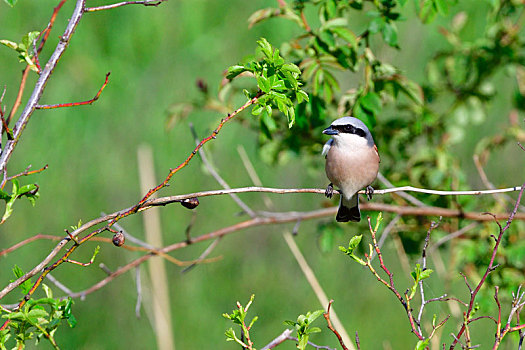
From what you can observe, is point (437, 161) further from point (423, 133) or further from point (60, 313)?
point (60, 313)

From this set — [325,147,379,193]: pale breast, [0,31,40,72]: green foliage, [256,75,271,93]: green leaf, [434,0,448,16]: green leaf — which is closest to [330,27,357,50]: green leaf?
[434,0,448,16]: green leaf

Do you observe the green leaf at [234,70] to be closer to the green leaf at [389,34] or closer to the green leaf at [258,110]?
the green leaf at [258,110]

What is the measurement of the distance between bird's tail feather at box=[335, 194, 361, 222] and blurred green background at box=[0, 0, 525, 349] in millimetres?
661

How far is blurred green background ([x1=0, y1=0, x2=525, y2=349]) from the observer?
4172mm

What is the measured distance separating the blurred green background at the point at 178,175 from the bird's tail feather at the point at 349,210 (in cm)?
66

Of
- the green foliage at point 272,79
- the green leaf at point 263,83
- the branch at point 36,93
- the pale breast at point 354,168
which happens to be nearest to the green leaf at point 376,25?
the pale breast at point 354,168

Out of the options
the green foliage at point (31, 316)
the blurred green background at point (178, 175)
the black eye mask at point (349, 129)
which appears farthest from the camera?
the blurred green background at point (178, 175)

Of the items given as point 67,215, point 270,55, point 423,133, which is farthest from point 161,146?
point 270,55

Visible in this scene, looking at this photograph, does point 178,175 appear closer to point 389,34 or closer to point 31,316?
point 389,34

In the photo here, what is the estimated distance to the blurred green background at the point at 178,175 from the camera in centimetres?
417

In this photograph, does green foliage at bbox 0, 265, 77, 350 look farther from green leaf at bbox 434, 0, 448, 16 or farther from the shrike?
green leaf at bbox 434, 0, 448, 16

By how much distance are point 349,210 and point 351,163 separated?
9.4 inches

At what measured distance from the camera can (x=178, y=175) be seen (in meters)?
4.90

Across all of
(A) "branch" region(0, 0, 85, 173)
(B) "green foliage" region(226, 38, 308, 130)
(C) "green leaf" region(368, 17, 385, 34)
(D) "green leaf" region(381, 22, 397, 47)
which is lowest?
(D) "green leaf" region(381, 22, 397, 47)
